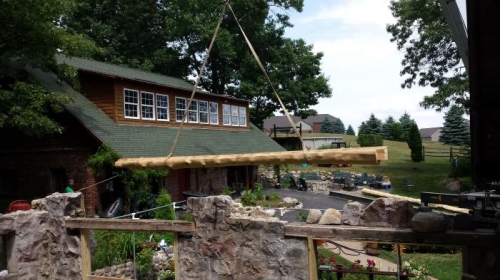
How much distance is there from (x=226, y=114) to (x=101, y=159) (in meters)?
12.0

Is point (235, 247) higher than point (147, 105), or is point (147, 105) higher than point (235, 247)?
point (147, 105)

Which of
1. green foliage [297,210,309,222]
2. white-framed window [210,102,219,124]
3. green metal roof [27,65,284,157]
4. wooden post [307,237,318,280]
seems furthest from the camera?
white-framed window [210,102,219,124]

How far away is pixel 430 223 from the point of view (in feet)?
17.4

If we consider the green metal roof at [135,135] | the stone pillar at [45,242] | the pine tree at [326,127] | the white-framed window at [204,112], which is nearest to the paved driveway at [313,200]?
the green metal roof at [135,135]

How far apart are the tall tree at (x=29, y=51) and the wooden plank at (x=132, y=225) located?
776cm

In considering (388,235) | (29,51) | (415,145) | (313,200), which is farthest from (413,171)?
(388,235)

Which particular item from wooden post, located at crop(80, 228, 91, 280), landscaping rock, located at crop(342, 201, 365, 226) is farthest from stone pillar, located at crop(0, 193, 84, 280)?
landscaping rock, located at crop(342, 201, 365, 226)

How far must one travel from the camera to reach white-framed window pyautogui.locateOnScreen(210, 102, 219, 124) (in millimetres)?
25938

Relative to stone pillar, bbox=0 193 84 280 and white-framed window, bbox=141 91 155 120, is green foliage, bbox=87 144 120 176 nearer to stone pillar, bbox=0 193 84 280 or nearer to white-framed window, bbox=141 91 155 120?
white-framed window, bbox=141 91 155 120

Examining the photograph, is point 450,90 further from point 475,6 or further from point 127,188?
point 475,6

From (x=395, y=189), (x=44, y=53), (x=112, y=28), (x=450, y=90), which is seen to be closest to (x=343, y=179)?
(x=395, y=189)

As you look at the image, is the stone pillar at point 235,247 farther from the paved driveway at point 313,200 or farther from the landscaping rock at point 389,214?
the paved driveway at point 313,200

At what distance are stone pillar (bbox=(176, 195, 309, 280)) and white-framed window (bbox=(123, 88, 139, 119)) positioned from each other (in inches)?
541

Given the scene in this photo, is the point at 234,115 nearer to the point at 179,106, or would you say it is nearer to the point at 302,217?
the point at 179,106
